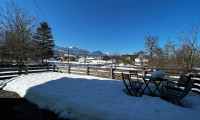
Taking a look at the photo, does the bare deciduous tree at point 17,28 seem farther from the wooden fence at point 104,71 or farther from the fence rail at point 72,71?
the wooden fence at point 104,71

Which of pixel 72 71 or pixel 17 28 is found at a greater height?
pixel 17 28

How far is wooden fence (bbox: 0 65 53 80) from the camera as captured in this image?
580cm

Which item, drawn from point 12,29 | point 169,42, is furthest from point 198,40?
point 12,29

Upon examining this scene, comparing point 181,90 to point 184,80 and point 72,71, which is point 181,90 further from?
point 72,71

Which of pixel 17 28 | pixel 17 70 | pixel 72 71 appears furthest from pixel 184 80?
pixel 17 28

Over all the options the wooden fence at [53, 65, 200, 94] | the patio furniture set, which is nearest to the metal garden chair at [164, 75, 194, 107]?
the patio furniture set

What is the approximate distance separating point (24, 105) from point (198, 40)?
975 cm

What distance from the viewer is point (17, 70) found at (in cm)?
657

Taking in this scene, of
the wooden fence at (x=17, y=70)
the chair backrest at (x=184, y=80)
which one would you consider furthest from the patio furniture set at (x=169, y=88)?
the wooden fence at (x=17, y=70)

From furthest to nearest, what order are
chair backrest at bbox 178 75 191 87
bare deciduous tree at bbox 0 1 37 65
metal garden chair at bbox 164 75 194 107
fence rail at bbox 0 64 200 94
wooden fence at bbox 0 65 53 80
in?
bare deciduous tree at bbox 0 1 37 65 → wooden fence at bbox 0 65 53 80 → fence rail at bbox 0 64 200 94 → chair backrest at bbox 178 75 191 87 → metal garden chair at bbox 164 75 194 107

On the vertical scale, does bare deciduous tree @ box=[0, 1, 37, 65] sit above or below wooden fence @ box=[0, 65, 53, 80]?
above

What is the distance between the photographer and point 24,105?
2752mm

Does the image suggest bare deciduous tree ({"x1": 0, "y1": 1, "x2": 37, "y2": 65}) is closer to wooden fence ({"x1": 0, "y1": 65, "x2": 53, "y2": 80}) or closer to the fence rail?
wooden fence ({"x1": 0, "y1": 65, "x2": 53, "y2": 80})

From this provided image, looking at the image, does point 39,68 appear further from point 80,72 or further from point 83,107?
point 83,107
